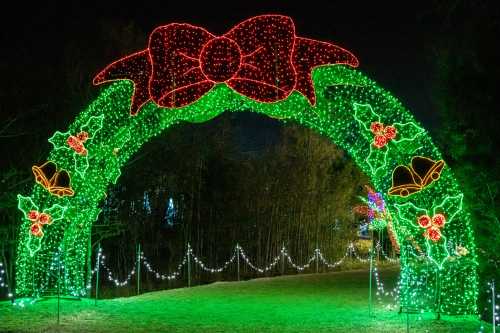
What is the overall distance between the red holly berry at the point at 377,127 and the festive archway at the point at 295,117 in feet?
0.05

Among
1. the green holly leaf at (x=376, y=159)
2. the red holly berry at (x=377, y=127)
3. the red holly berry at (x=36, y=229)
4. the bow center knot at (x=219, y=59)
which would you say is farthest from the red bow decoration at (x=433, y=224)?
the red holly berry at (x=36, y=229)

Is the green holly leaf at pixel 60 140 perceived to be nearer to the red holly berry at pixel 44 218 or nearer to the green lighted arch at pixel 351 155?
the green lighted arch at pixel 351 155

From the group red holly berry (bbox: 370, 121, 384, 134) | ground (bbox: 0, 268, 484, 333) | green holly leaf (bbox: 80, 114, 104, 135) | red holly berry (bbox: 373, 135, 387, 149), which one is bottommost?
ground (bbox: 0, 268, 484, 333)

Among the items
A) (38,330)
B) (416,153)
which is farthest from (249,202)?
(38,330)

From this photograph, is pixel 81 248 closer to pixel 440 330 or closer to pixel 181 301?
pixel 181 301

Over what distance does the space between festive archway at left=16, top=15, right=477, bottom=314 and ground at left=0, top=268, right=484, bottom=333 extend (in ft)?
2.57

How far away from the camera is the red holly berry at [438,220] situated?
8695mm

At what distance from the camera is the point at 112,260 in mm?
16875

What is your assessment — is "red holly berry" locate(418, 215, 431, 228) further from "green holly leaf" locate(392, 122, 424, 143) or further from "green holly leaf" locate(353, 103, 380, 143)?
"green holly leaf" locate(353, 103, 380, 143)

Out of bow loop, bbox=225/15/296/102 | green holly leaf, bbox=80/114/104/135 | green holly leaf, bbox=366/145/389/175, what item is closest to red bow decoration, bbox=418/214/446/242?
green holly leaf, bbox=366/145/389/175

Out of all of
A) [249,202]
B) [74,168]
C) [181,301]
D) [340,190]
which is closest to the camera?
[74,168]

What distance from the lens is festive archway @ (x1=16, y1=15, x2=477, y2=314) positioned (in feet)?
29.0

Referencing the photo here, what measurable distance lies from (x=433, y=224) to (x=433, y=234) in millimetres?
136

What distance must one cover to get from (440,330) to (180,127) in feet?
31.6
